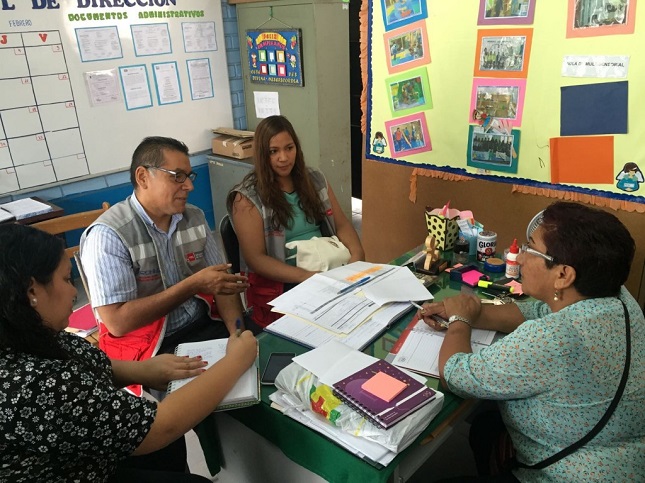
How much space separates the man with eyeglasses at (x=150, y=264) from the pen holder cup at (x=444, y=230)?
0.80 metres

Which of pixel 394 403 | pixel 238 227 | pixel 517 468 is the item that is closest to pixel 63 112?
pixel 238 227

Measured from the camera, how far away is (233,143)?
12.5ft

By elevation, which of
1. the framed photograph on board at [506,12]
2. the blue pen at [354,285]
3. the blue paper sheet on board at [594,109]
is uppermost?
the framed photograph on board at [506,12]

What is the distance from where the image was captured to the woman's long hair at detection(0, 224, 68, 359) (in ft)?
3.19

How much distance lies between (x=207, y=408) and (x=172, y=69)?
3.08 meters

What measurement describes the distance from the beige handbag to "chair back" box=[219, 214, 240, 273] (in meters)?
0.22

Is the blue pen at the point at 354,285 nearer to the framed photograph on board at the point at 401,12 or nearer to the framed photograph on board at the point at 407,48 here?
the framed photograph on board at the point at 407,48

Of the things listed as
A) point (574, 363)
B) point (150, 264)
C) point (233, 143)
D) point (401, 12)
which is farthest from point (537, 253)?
point (233, 143)

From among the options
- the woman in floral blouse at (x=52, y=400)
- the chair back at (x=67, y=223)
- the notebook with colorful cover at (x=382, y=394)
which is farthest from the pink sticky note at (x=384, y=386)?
the chair back at (x=67, y=223)

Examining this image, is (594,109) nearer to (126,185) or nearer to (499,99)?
(499,99)

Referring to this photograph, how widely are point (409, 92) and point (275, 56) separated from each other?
1607 millimetres

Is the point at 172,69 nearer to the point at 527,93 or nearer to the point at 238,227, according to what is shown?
the point at 238,227

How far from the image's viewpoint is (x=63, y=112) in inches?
127

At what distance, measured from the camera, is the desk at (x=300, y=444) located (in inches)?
43.2
